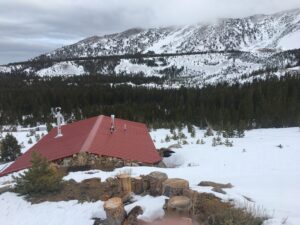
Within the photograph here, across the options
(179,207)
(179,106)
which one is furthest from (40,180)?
(179,106)

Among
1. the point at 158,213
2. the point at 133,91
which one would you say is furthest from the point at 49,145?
the point at 133,91

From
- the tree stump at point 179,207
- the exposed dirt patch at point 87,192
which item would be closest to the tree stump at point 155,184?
the exposed dirt patch at point 87,192

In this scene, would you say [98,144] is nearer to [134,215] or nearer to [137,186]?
[137,186]

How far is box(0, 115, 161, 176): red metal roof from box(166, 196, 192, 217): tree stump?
25.9 feet

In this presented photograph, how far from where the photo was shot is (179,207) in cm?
855

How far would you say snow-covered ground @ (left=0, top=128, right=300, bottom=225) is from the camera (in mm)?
9116

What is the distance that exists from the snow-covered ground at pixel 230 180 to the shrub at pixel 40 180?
374 millimetres

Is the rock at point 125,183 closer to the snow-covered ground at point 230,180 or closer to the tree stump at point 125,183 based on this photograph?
the tree stump at point 125,183

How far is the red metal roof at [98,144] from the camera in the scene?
16.9m

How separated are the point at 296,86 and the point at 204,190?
5671 centimetres

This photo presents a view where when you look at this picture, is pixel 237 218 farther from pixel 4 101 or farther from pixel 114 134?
pixel 4 101

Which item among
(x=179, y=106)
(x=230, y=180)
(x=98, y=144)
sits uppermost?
(x=98, y=144)

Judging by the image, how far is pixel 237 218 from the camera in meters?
7.99

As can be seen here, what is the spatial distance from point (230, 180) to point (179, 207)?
429 centimetres
